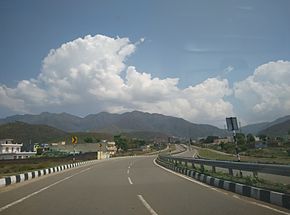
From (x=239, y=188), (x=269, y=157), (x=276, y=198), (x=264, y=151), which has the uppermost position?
(x=264, y=151)

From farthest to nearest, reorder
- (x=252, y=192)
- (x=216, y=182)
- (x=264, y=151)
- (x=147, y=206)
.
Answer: (x=264, y=151) → (x=216, y=182) → (x=252, y=192) → (x=147, y=206)

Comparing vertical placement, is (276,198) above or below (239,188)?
below

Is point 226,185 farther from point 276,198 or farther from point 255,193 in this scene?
point 276,198

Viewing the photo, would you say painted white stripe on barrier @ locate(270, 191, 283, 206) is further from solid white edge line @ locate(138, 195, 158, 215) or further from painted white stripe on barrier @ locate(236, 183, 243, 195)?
solid white edge line @ locate(138, 195, 158, 215)

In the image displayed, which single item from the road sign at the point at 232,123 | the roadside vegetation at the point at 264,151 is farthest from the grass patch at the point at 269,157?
the road sign at the point at 232,123

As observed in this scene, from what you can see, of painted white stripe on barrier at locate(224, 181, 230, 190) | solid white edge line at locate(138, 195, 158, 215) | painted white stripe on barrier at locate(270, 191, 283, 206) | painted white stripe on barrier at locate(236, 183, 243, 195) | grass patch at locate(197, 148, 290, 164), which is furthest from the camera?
grass patch at locate(197, 148, 290, 164)

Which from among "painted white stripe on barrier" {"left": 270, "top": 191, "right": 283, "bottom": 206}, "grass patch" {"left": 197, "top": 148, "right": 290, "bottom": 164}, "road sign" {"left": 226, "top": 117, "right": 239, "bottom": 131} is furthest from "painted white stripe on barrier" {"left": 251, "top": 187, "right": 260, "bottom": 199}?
"road sign" {"left": 226, "top": 117, "right": 239, "bottom": 131}

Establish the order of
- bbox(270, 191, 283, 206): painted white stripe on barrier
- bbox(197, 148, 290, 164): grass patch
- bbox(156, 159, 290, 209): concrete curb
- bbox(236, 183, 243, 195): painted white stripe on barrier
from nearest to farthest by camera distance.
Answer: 1. bbox(156, 159, 290, 209): concrete curb
2. bbox(270, 191, 283, 206): painted white stripe on barrier
3. bbox(236, 183, 243, 195): painted white stripe on barrier
4. bbox(197, 148, 290, 164): grass patch

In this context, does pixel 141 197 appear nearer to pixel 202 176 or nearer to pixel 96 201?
pixel 96 201

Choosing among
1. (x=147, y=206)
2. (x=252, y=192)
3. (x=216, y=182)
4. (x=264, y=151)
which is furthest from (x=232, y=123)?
(x=264, y=151)

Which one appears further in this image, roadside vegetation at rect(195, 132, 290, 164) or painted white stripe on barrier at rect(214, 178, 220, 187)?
roadside vegetation at rect(195, 132, 290, 164)

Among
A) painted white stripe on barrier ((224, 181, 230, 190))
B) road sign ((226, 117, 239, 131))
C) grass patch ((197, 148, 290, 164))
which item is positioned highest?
road sign ((226, 117, 239, 131))

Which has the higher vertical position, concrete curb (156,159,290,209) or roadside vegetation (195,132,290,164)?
roadside vegetation (195,132,290,164)

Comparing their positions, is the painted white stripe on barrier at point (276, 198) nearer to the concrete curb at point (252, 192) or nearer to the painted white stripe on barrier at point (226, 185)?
the concrete curb at point (252, 192)
